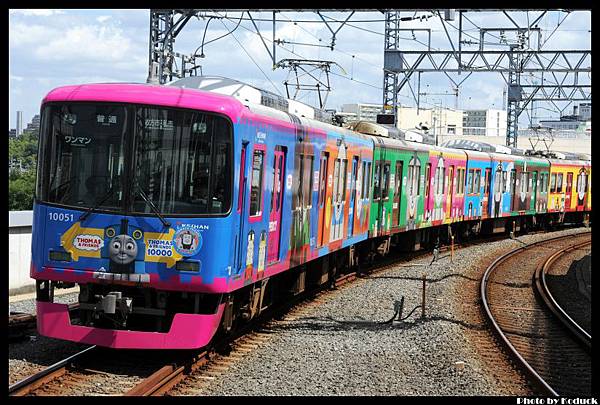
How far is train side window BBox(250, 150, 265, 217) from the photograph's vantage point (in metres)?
9.47

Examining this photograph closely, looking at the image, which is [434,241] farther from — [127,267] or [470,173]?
[127,267]

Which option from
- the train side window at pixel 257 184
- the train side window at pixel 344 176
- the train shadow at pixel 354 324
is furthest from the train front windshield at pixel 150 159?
the train side window at pixel 344 176

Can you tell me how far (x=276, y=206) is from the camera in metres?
10.6

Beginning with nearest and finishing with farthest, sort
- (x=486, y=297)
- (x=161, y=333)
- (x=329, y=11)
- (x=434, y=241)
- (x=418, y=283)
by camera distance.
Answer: (x=161, y=333), (x=486, y=297), (x=418, y=283), (x=329, y=11), (x=434, y=241)

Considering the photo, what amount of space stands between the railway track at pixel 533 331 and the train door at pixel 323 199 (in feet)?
7.97

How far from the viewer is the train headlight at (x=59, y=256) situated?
8.82 meters

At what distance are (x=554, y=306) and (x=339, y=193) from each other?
3577mm

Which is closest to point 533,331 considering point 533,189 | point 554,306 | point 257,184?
point 554,306

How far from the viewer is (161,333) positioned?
864cm

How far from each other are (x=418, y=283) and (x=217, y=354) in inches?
277

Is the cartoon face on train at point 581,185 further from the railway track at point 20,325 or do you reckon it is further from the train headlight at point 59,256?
the train headlight at point 59,256

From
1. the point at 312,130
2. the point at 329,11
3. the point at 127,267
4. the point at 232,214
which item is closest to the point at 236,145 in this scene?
the point at 232,214

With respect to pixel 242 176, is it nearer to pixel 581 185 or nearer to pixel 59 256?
pixel 59 256

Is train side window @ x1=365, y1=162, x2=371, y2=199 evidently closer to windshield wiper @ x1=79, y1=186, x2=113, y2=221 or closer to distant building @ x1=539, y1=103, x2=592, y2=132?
distant building @ x1=539, y1=103, x2=592, y2=132
